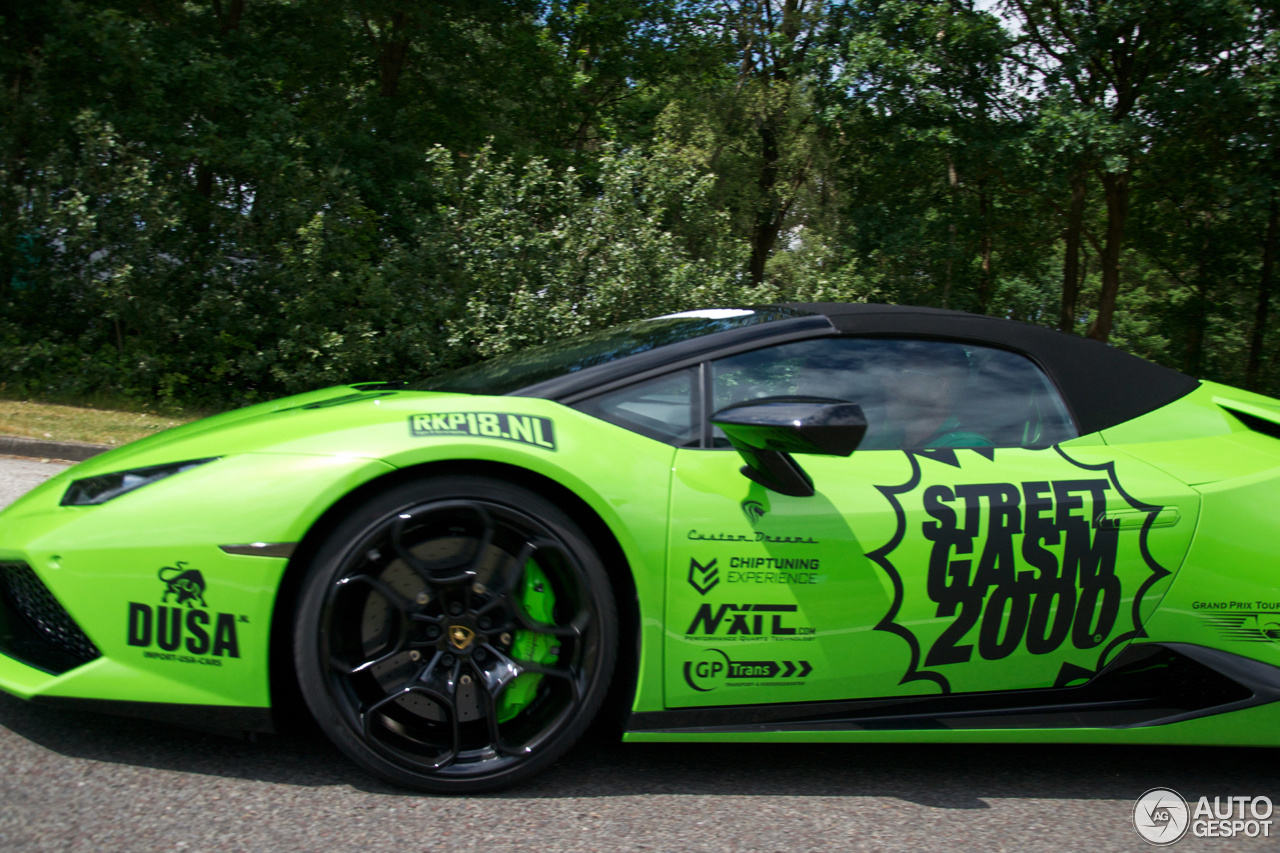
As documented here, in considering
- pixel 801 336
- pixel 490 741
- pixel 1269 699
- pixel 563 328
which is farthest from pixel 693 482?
pixel 563 328

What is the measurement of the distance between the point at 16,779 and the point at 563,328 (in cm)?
792

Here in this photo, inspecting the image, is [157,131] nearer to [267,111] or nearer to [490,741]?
[267,111]

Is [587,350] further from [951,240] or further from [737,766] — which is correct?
[951,240]

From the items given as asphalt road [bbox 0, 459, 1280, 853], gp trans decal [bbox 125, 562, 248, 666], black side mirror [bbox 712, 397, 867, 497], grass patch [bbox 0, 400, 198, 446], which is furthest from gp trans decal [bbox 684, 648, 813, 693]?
grass patch [bbox 0, 400, 198, 446]

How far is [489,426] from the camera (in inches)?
90.4

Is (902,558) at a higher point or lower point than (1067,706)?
higher

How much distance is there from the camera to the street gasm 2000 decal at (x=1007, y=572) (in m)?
2.34

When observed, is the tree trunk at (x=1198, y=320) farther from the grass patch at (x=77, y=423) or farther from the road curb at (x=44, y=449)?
the road curb at (x=44, y=449)

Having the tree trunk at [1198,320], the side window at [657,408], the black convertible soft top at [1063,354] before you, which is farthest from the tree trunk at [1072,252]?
the side window at [657,408]

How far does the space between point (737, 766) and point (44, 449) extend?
255 inches

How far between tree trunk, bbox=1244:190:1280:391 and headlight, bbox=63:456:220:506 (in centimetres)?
1760

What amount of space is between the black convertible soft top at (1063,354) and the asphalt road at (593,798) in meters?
1.01

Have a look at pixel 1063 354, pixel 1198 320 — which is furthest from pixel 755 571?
pixel 1198 320

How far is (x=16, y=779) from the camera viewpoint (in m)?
2.17
